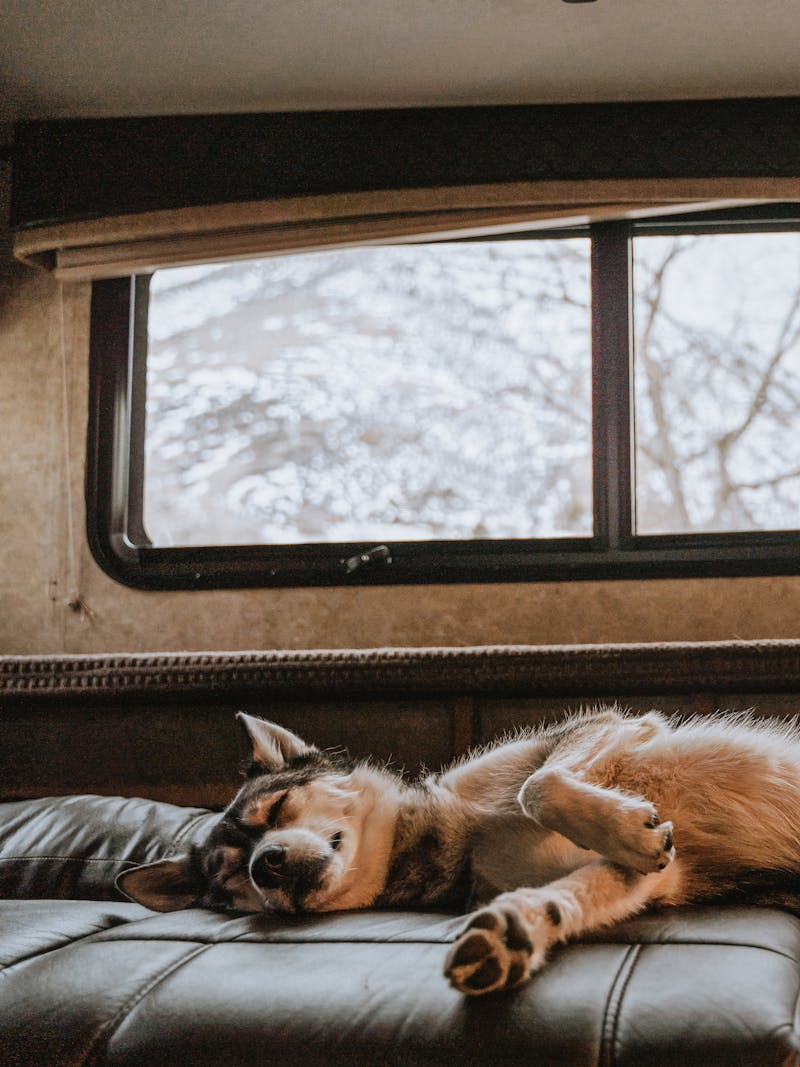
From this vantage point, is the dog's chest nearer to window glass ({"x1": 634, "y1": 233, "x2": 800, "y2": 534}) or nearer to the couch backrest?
the couch backrest

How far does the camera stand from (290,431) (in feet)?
10.7

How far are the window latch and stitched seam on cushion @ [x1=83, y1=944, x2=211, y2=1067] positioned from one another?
1861 mm

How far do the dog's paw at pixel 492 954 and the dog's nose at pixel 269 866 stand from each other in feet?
1.68

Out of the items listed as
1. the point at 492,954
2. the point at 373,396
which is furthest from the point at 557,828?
the point at 373,396

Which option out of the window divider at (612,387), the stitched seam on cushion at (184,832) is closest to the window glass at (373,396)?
the window divider at (612,387)

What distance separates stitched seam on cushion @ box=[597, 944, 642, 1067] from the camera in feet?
3.04

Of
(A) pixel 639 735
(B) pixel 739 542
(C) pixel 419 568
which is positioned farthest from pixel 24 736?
(B) pixel 739 542

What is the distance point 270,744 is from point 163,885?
1.03 ft

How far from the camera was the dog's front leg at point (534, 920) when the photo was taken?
102 cm

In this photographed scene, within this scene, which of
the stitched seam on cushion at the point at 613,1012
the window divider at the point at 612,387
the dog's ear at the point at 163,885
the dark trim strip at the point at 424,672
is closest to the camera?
the stitched seam on cushion at the point at 613,1012

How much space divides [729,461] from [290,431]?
1438 mm

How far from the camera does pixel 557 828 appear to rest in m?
1.39

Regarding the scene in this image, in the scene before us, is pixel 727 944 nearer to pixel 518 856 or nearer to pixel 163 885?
pixel 518 856

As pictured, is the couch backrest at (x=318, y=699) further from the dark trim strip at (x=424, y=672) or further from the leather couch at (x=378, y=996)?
the leather couch at (x=378, y=996)
